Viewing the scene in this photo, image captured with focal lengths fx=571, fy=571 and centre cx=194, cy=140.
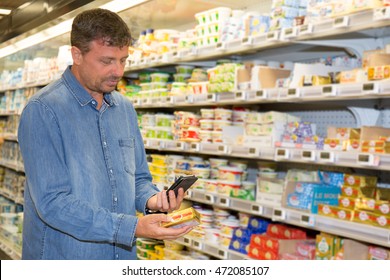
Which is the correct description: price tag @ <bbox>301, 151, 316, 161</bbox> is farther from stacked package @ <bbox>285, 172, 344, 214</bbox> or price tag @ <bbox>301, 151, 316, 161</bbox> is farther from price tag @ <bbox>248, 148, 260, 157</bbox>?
price tag @ <bbox>248, 148, 260, 157</bbox>

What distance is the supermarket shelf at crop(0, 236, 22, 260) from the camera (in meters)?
6.23

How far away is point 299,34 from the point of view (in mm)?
→ 3111

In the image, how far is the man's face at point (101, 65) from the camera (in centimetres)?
206

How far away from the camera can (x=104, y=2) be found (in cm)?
425

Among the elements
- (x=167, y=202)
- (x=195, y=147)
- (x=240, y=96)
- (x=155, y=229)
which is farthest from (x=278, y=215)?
(x=155, y=229)

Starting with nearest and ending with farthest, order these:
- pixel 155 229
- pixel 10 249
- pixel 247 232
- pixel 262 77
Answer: pixel 155 229, pixel 262 77, pixel 247 232, pixel 10 249

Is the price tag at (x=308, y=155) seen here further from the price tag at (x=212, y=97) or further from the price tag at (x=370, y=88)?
→ the price tag at (x=212, y=97)

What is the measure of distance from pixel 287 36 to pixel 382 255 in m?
1.27

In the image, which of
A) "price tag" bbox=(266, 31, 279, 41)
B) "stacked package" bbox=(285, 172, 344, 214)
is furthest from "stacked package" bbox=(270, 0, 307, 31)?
"stacked package" bbox=(285, 172, 344, 214)

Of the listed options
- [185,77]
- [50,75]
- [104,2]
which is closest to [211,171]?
[185,77]

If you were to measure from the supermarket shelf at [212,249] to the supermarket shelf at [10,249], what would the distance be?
262cm

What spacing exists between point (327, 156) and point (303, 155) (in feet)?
0.60

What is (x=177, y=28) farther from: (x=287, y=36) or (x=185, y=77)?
(x=287, y=36)

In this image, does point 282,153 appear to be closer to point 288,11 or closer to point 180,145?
point 288,11
